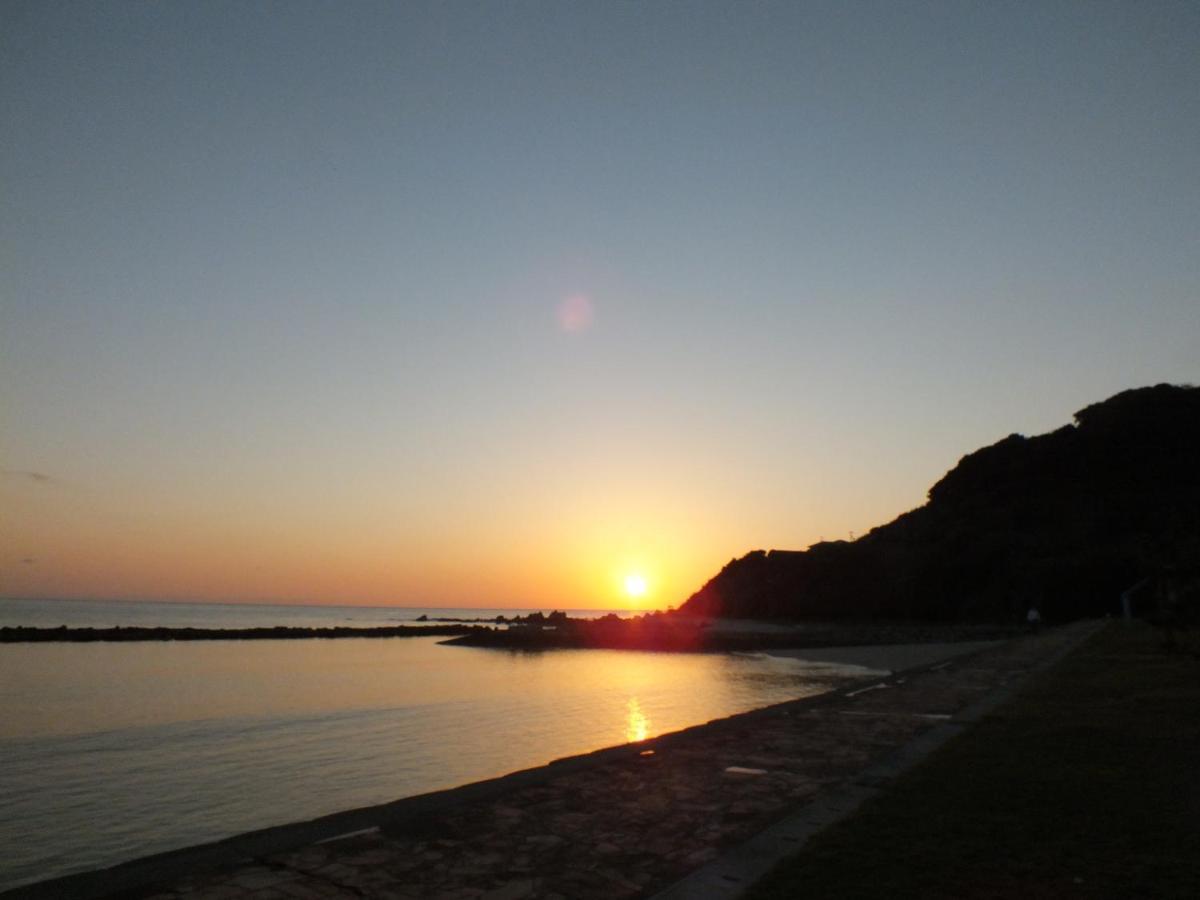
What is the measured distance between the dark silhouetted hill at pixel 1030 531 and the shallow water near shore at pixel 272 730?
148 feet

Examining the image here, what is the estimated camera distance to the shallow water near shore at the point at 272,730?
12.0 m

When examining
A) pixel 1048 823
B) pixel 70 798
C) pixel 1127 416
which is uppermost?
pixel 1127 416

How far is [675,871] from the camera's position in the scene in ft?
20.3

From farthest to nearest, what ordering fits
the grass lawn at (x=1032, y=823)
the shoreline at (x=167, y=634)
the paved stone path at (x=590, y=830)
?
the shoreline at (x=167, y=634), the paved stone path at (x=590, y=830), the grass lawn at (x=1032, y=823)

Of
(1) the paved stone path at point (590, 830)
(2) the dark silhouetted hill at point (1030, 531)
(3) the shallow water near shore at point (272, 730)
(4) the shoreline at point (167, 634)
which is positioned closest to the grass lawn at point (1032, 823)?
(1) the paved stone path at point (590, 830)

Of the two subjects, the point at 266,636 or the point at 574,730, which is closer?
the point at 574,730

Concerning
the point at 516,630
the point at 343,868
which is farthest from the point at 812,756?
the point at 516,630

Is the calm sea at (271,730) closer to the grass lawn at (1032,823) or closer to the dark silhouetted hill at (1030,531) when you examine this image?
the grass lawn at (1032,823)

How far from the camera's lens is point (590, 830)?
7.32 metres

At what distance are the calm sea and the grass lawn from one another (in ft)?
26.3

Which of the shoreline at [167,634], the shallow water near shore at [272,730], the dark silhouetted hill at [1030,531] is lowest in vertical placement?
the shallow water near shore at [272,730]

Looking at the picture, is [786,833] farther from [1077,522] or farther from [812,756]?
[1077,522]

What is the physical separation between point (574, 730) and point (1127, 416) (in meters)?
104

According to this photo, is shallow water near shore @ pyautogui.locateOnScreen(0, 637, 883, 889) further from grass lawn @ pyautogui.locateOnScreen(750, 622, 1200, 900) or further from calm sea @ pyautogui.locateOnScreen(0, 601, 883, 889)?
grass lawn @ pyautogui.locateOnScreen(750, 622, 1200, 900)
